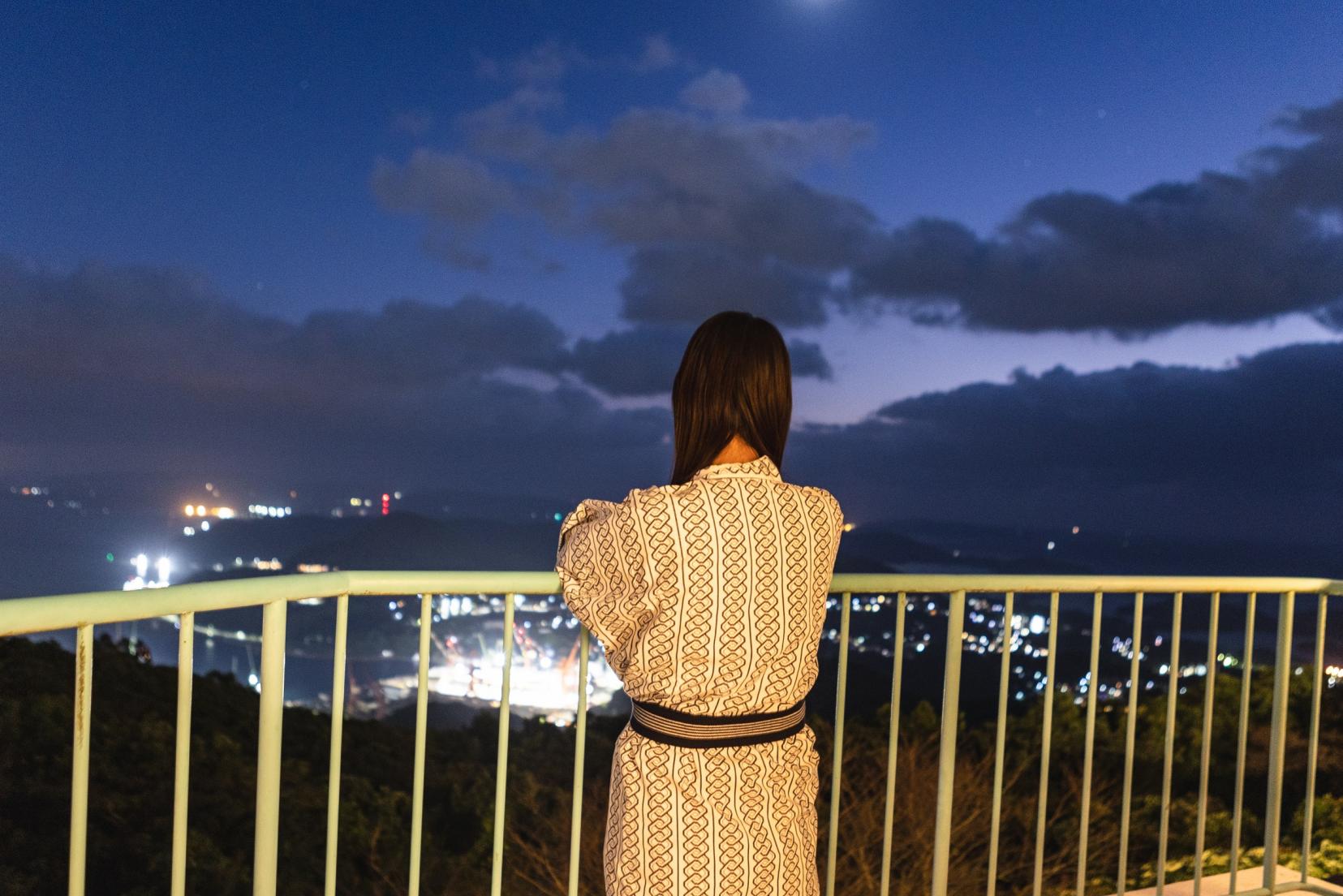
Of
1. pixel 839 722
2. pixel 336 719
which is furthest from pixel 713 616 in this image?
pixel 839 722

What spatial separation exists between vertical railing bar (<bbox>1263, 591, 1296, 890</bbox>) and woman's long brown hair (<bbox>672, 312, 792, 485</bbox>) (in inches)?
88.4

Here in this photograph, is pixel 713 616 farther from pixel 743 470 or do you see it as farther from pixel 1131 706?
pixel 1131 706

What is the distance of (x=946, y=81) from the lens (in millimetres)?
12523

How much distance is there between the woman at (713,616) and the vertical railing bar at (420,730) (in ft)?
1.43

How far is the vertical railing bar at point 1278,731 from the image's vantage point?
254cm

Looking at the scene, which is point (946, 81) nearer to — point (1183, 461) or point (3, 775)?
point (3, 775)

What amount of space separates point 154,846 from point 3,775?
1372mm

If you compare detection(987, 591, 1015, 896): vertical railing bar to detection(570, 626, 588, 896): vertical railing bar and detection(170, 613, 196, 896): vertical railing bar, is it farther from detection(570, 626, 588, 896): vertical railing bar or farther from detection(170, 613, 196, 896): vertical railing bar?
Result: detection(170, 613, 196, 896): vertical railing bar

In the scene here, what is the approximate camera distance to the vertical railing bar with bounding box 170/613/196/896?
1179mm

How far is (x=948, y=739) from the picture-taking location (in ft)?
6.95

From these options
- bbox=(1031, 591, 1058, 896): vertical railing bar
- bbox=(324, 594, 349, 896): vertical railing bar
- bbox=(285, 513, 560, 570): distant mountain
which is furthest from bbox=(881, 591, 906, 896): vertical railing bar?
bbox=(285, 513, 560, 570): distant mountain

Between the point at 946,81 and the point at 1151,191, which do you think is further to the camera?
the point at 1151,191

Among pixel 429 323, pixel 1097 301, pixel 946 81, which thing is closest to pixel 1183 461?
pixel 1097 301

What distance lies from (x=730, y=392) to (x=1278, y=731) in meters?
2.60
